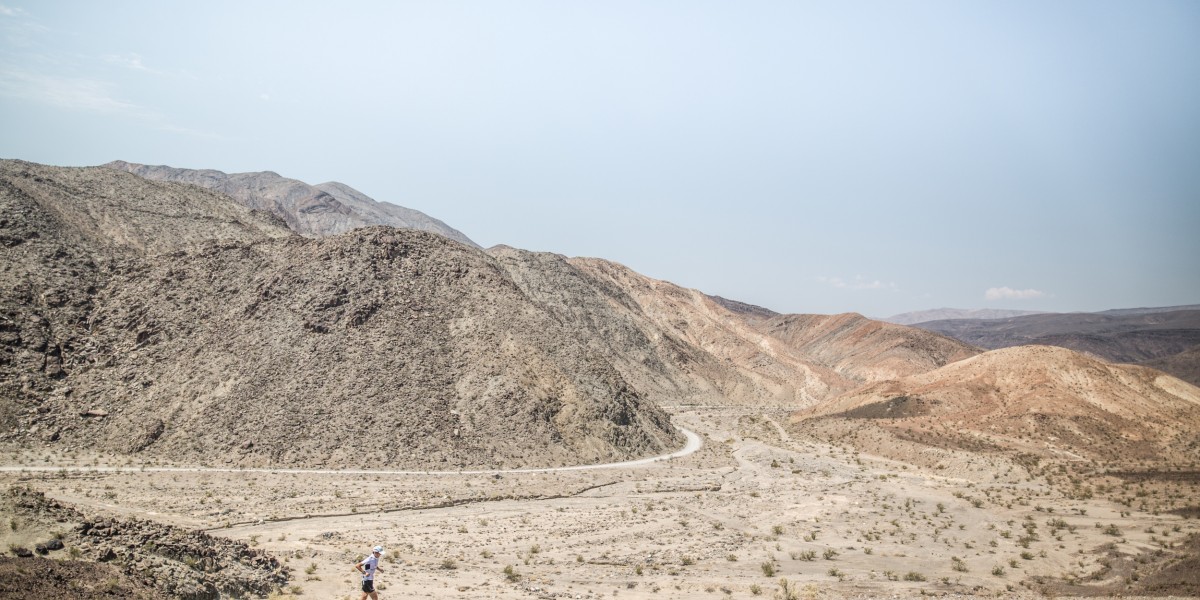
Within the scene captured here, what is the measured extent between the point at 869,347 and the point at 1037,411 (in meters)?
70.1

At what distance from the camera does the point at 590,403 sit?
4597 cm

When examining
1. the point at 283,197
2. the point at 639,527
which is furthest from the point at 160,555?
the point at 283,197

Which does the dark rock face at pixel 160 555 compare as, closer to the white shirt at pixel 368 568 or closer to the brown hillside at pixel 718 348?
the white shirt at pixel 368 568

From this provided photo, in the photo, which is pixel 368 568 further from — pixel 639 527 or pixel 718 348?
pixel 718 348

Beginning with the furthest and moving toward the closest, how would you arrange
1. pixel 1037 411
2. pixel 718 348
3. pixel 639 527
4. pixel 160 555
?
1. pixel 718 348
2. pixel 1037 411
3. pixel 639 527
4. pixel 160 555

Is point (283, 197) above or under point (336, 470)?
above

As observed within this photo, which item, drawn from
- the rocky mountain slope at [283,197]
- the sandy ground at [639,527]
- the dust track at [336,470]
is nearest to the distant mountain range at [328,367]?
the dust track at [336,470]

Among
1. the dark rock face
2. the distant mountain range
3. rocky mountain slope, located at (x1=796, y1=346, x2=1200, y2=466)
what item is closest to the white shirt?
the dark rock face

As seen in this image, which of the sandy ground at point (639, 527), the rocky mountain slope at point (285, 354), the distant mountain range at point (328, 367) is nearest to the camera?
the sandy ground at point (639, 527)

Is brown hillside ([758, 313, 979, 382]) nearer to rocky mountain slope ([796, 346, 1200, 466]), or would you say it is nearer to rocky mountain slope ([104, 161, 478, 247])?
rocky mountain slope ([796, 346, 1200, 466])

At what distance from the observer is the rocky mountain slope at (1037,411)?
47.4m

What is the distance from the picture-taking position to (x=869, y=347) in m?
121

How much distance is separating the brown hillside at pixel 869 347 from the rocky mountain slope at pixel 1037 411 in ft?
131

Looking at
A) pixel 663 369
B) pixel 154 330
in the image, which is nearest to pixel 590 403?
pixel 154 330
